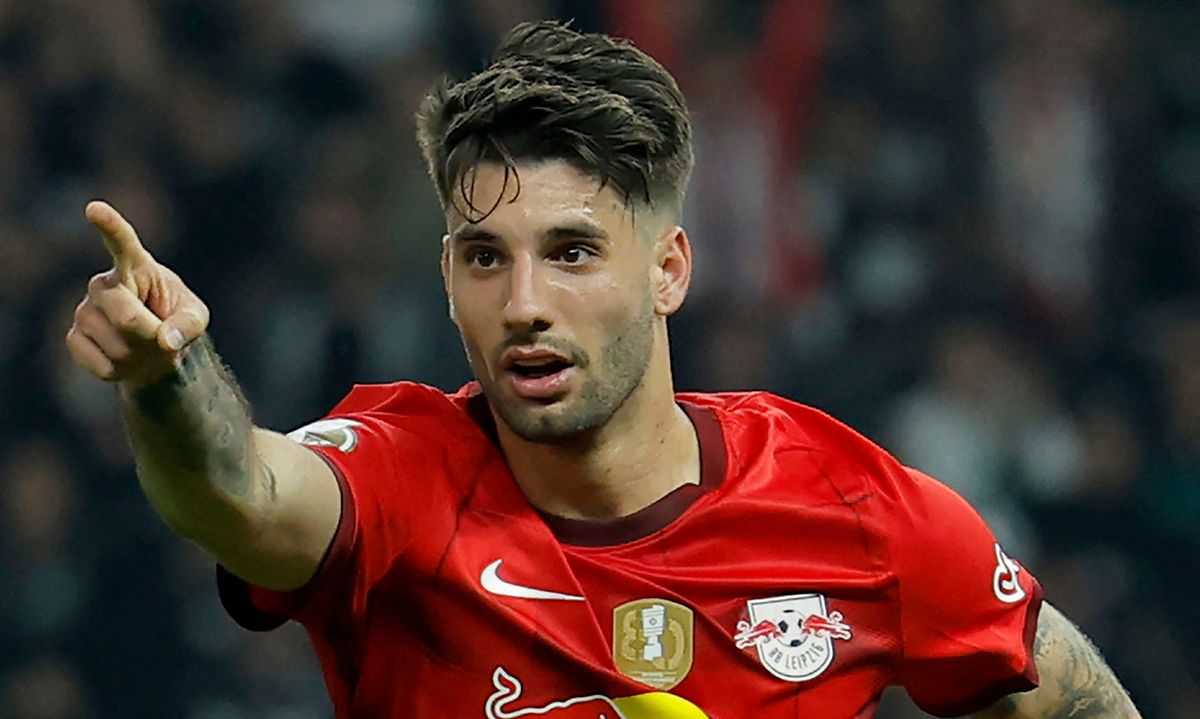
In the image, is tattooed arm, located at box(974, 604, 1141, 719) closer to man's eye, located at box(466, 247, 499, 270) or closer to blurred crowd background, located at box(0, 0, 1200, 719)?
man's eye, located at box(466, 247, 499, 270)

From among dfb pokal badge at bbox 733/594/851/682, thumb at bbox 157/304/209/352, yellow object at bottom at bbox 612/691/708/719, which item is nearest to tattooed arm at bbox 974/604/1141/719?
dfb pokal badge at bbox 733/594/851/682

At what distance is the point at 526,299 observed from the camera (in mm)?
2918

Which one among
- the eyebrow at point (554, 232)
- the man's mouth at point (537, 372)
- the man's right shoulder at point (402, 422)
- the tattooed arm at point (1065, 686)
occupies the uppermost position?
the eyebrow at point (554, 232)

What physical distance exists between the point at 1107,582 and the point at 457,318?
150 inches

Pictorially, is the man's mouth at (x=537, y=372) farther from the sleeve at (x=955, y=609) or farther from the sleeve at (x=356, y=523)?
the sleeve at (x=955, y=609)

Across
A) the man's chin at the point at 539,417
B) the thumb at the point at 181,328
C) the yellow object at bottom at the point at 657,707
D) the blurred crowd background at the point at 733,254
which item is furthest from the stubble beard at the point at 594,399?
the blurred crowd background at the point at 733,254

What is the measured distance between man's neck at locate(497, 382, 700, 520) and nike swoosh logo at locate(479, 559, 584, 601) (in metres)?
0.16

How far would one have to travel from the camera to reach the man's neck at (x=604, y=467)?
3133 millimetres

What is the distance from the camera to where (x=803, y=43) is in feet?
22.5

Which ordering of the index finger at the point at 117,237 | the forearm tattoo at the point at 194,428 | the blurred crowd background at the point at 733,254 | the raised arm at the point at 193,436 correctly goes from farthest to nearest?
the blurred crowd background at the point at 733,254 < the forearm tattoo at the point at 194,428 < the raised arm at the point at 193,436 < the index finger at the point at 117,237

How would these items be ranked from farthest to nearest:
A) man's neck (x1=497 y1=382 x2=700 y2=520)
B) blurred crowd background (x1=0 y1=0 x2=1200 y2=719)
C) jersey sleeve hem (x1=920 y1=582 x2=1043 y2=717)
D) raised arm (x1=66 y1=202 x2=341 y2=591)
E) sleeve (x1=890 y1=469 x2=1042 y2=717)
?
blurred crowd background (x1=0 y1=0 x2=1200 y2=719) → jersey sleeve hem (x1=920 y1=582 x2=1043 y2=717) → sleeve (x1=890 y1=469 x2=1042 y2=717) → man's neck (x1=497 y1=382 x2=700 y2=520) → raised arm (x1=66 y1=202 x2=341 y2=591)

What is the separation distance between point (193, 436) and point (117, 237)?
330 millimetres

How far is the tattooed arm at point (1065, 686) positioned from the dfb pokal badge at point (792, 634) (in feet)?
1.50

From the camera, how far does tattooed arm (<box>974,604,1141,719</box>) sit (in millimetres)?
3467
